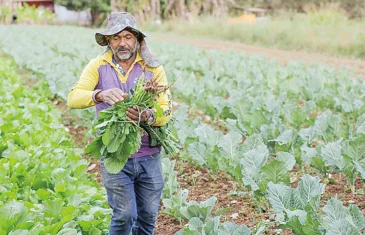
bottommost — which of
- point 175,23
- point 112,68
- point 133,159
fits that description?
point 175,23

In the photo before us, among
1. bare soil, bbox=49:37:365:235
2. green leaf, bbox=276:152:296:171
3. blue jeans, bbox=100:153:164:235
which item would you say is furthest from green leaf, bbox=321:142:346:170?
blue jeans, bbox=100:153:164:235

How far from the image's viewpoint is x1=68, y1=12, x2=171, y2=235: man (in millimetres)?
3398

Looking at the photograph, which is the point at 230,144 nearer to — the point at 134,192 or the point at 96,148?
the point at 134,192

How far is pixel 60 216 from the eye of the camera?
12.5 feet

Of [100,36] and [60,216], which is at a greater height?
[100,36]

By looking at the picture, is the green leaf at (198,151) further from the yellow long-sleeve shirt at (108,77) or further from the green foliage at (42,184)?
the yellow long-sleeve shirt at (108,77)

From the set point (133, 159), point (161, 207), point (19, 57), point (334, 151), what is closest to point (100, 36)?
point (133, 159)

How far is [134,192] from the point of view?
3.51 meters

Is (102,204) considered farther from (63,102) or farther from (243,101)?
(63,102)

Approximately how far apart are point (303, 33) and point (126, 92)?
728 inches

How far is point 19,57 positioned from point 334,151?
33.8ft

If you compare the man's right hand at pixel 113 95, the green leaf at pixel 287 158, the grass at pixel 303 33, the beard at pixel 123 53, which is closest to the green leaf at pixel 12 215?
the man's right hand at pixel 113 95

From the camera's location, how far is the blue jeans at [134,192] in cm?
340

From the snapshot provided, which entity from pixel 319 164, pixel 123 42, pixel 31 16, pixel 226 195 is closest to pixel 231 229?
pixel 123 42
